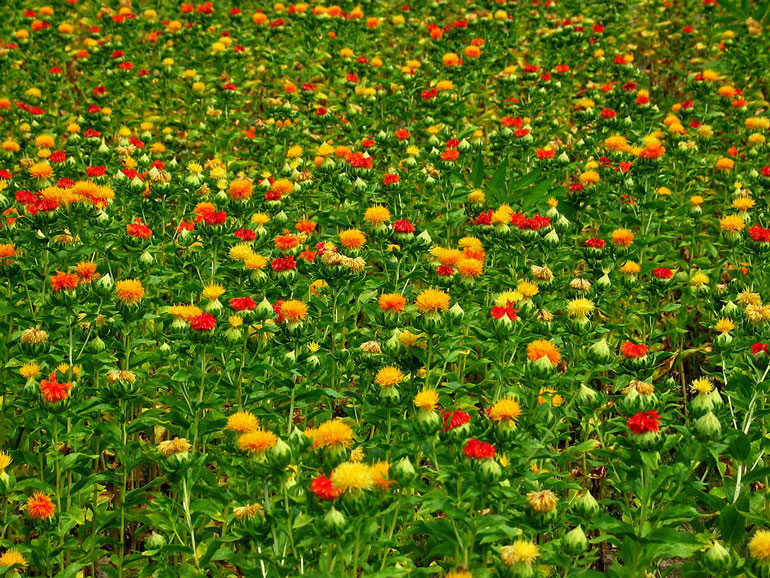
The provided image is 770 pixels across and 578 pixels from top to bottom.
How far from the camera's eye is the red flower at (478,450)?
8.79 feet

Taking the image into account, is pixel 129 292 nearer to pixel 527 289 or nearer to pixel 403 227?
pixel 403 227

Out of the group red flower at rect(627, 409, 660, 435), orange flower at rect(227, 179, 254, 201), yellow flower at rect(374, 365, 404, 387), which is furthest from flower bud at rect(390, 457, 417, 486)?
orange flower at rect(227, 179, 254, 201)

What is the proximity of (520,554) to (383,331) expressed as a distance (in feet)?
5.93

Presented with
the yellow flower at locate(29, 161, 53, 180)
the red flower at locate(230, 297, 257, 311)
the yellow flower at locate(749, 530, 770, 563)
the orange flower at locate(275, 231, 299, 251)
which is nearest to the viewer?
the yellow flower at locate(749, 530, 770, 563)

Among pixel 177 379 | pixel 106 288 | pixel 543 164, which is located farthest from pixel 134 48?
pixel 177 379

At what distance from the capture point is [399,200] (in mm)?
5523

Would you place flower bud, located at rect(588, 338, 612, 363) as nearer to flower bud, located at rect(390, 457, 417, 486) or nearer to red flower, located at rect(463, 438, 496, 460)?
red flower, located at rect(463, 438, 496, 460)

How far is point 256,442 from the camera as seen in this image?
9.31 ft

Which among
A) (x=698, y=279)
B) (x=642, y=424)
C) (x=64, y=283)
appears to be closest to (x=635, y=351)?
(x=642, y=424)

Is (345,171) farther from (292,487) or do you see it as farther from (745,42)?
(745,42)

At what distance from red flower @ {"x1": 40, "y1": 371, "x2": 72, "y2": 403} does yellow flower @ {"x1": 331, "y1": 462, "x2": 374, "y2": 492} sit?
1.25 meters

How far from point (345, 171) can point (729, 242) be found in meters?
2.46

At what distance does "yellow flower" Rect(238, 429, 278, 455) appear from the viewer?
2.83m

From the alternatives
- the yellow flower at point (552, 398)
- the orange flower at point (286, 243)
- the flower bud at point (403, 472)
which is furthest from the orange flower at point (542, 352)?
the orange flower at point (286, 243)
